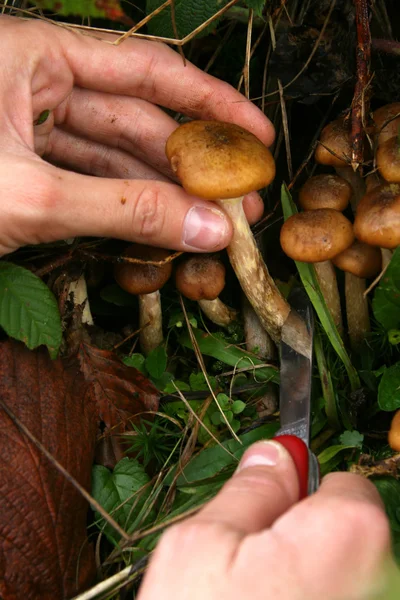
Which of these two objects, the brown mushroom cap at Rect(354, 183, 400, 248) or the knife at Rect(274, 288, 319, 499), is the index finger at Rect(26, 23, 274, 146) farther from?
the knife at Rect(274, 288, 319, 499)

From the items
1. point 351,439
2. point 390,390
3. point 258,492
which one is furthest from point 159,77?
point 258,492

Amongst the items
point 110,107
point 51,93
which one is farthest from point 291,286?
point 51,93

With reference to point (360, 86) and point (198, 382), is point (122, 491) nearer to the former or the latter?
point (198, 382)

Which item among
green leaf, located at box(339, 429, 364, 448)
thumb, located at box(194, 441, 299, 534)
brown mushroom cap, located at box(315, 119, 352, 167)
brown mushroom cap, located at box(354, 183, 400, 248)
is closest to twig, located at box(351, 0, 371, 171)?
brown mushroom cap, located at box(315, 119, 352, 167)

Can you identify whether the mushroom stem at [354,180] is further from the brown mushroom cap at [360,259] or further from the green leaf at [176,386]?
the green leaf at [176,386]

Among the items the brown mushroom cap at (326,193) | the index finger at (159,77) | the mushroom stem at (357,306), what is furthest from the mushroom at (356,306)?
the index finger at (159,77)

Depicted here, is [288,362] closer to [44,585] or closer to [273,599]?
[44,585]
